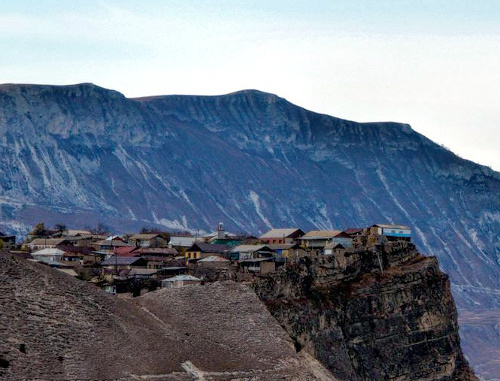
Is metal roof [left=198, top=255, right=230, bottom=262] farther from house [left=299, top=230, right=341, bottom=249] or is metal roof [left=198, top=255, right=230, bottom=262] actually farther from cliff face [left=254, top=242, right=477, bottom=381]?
cliff face [left=254, top=242, right=477, bottom=381]

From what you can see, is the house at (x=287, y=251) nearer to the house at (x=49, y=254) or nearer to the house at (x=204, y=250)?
the house at (x=204, y=250)

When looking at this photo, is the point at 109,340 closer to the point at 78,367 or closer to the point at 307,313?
the point at 78,367

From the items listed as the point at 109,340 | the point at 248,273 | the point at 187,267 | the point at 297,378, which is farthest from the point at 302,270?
the point at 109,340

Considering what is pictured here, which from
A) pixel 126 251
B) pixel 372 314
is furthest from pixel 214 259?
pixel 372 314

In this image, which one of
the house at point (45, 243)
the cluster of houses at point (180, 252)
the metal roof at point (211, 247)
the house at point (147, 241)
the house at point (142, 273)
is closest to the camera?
the house at point (142, 273)

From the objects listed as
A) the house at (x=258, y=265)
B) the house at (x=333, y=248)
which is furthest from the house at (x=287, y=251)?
the house at (x=333, y=248)

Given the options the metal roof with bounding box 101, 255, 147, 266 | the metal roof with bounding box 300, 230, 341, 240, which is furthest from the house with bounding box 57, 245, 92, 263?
the metal roof with bounding box 300, 230, 341, 240
